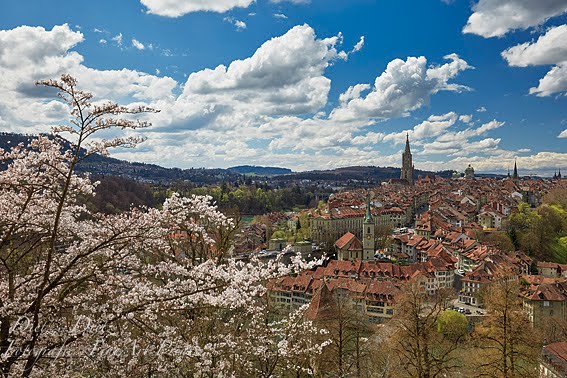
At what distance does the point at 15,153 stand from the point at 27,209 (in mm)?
692

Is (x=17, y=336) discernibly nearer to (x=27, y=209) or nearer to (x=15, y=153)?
(x=27, y=209)

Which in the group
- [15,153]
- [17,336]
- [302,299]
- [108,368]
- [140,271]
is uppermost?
[15,153]

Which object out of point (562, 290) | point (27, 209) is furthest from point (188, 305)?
point (562, 290)

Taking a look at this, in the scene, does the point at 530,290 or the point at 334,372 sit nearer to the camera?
the point at 334,372

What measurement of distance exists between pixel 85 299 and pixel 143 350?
991 mm

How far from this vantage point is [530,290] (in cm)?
2989

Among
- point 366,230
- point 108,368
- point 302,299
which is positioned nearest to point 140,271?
point 108,368

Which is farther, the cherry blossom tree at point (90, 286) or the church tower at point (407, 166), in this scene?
the church tower at point (407, 166)

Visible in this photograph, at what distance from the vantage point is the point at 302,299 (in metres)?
31.0

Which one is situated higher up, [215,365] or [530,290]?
[215,365]

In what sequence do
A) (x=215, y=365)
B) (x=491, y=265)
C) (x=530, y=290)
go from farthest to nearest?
1. (x=491, y=265)
2. (x=530, y=290)
3. (x=215, y=365)

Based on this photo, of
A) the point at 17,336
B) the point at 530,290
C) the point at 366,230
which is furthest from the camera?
the point at 366,230

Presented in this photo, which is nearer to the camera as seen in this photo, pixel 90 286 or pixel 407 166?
pixel 90 286

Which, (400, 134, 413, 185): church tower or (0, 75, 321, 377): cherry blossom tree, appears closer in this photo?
(0, 75, 321, 377): cherry blossom tree
